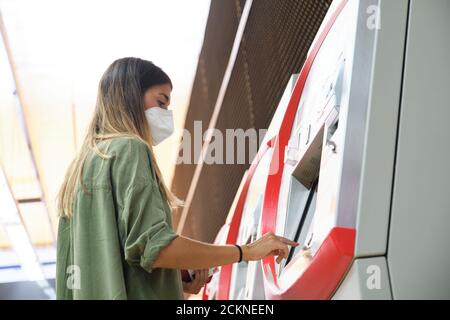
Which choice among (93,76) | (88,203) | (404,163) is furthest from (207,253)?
(93,76)

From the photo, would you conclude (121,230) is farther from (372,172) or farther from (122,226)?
(372,172)

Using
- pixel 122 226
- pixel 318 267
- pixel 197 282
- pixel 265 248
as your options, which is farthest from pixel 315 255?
pixel 197 282

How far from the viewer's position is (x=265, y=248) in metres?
1.80

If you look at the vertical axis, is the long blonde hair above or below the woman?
above

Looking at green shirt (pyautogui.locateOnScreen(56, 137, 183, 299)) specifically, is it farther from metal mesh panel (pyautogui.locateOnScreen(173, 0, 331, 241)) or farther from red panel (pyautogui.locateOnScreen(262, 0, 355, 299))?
metal mesh panel (pyautogui.locateOnScreen(173, 0, 331, 241))

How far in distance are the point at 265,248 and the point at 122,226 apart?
378 mm

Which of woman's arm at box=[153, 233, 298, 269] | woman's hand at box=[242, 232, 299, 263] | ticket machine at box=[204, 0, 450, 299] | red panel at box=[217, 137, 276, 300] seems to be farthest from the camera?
red panel at box=[217, 137, 276, 300]

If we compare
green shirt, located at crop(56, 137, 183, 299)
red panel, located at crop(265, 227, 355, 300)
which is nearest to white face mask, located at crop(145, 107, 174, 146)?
green shirt, located at crop(56, 137, 183, 299)

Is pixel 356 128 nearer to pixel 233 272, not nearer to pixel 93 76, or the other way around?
pixel 233 272

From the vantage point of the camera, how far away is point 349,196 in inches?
55.5

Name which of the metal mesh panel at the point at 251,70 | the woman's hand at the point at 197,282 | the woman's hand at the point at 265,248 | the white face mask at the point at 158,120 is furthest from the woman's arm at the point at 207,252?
the metal mesh panel at the point at 251,70

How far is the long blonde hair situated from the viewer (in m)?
1.82

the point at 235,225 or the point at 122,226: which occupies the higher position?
the point at 122,226
